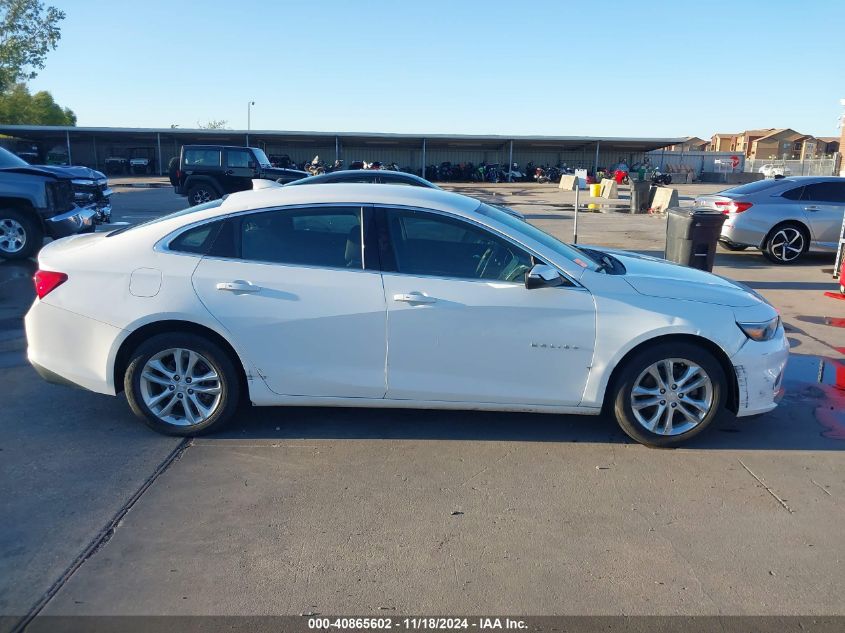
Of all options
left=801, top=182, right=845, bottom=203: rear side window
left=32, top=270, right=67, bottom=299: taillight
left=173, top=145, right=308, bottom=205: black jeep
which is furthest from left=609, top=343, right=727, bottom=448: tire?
left=173, top=145, right=308, bottom=205: black jeep

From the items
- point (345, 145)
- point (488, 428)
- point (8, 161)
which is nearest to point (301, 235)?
point (488, 428)

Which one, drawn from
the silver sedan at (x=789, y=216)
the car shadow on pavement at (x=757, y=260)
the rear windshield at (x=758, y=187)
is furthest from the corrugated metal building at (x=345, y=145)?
the silver sedan at (x=789, y=216)

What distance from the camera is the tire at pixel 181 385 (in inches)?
175

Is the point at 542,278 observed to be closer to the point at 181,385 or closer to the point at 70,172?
the point at 181,385

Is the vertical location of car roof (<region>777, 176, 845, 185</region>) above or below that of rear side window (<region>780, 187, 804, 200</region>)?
above

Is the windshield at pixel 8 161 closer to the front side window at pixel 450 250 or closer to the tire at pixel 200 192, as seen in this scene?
the tire at pixel 200 192

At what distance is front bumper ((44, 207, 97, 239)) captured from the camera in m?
11.1

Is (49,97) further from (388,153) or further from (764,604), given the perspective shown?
(764,604)

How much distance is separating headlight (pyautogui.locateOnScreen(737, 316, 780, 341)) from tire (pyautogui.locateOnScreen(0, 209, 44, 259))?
10.7 meters

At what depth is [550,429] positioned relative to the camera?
190 inches

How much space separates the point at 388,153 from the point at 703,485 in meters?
51.9

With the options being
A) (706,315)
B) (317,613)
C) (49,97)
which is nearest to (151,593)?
(317,613)

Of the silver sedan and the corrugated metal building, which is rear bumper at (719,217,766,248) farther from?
the corrugated metal building

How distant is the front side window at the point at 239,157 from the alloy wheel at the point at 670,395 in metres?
A: 18.2
